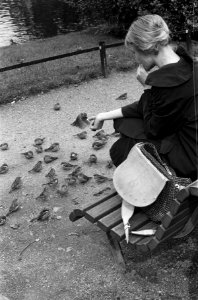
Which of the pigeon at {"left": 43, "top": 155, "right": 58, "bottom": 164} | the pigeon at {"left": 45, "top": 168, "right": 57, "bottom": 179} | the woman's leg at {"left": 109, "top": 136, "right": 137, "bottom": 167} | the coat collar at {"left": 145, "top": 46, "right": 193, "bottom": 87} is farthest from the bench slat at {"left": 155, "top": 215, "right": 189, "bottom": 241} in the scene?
the pigeon at {"left": 43, "top": 155, "right": 58, "bottom": 164}

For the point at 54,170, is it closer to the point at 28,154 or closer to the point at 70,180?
the point at 70,180

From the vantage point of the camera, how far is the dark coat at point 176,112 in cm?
306

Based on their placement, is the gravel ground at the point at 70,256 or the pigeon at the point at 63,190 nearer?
the gravel ground at the point at 70,256

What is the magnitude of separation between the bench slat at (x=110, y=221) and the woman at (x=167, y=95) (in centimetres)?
53

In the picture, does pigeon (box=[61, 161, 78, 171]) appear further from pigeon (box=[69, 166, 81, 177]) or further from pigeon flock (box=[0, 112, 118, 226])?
pigeon (box=[69, 166, 81, 177])

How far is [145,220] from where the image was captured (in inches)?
128

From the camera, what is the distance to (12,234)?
424 centimetres

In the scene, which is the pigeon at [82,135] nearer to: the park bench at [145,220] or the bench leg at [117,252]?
the park bench at [145,220]

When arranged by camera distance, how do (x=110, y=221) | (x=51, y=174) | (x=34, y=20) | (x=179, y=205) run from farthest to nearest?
(x=34, y=20) < (x=51, y=174) < (x=110, y=221) < (x=179, y=205)

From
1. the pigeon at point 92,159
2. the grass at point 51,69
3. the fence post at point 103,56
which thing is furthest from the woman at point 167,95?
the fence post at point 103,56

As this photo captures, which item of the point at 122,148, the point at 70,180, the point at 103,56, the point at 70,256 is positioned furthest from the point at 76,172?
the point at 103,56

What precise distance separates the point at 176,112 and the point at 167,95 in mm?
140

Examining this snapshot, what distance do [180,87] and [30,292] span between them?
184cm

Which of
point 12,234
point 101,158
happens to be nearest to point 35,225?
point 12,234
